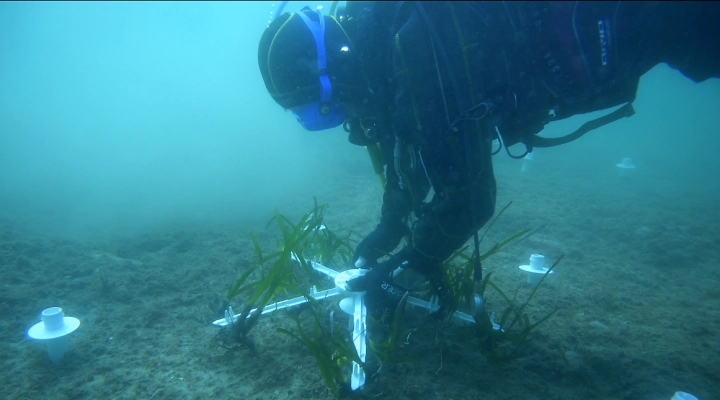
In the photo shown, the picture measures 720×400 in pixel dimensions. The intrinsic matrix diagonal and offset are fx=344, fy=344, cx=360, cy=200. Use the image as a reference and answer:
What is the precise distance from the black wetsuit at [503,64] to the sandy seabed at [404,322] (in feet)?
3.62

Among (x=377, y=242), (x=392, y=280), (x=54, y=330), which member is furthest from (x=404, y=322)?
(x=54, y=330)

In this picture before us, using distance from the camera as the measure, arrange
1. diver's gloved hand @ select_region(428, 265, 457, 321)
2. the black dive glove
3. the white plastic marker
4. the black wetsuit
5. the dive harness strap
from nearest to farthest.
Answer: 1. the black wetsuit
2. the dive harness strap
3. the white plastic marker
4. the black dive glove
5. diver's gloved hand @ select_region(428, 265, 457, 321)

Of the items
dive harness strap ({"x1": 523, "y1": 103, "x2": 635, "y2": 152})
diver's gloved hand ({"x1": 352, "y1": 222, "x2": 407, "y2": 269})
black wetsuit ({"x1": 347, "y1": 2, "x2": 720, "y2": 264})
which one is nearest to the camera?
black wetsuit ({"x1": 347, "y1": 2, "x2": 720, "y2": 264})

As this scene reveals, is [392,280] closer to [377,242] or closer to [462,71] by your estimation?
[377,242]

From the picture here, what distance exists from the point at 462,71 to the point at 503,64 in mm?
280

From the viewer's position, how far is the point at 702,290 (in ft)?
12.1

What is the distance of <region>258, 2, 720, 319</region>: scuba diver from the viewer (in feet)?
6.19

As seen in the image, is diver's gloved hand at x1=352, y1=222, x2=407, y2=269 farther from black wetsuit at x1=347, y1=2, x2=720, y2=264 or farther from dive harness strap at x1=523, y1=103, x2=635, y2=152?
dive harness strap at x1=523, y1=103, x2=635, y2=152

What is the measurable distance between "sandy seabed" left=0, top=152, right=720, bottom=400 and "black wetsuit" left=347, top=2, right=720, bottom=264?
3.62 ft

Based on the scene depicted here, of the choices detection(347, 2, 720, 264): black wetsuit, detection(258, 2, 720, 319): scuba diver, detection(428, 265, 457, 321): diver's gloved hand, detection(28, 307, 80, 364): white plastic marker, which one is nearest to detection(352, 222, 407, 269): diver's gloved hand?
detection(428, 265, 457, 321): diver's gloved hand

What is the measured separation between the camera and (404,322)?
2855 mm

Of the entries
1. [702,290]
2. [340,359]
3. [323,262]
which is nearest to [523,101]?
[340,359]

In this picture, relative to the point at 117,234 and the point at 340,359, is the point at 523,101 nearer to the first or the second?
the point at 340,359

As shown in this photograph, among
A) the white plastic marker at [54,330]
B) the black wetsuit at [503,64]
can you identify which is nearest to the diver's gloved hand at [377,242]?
the black wetsuit at [503,64]
